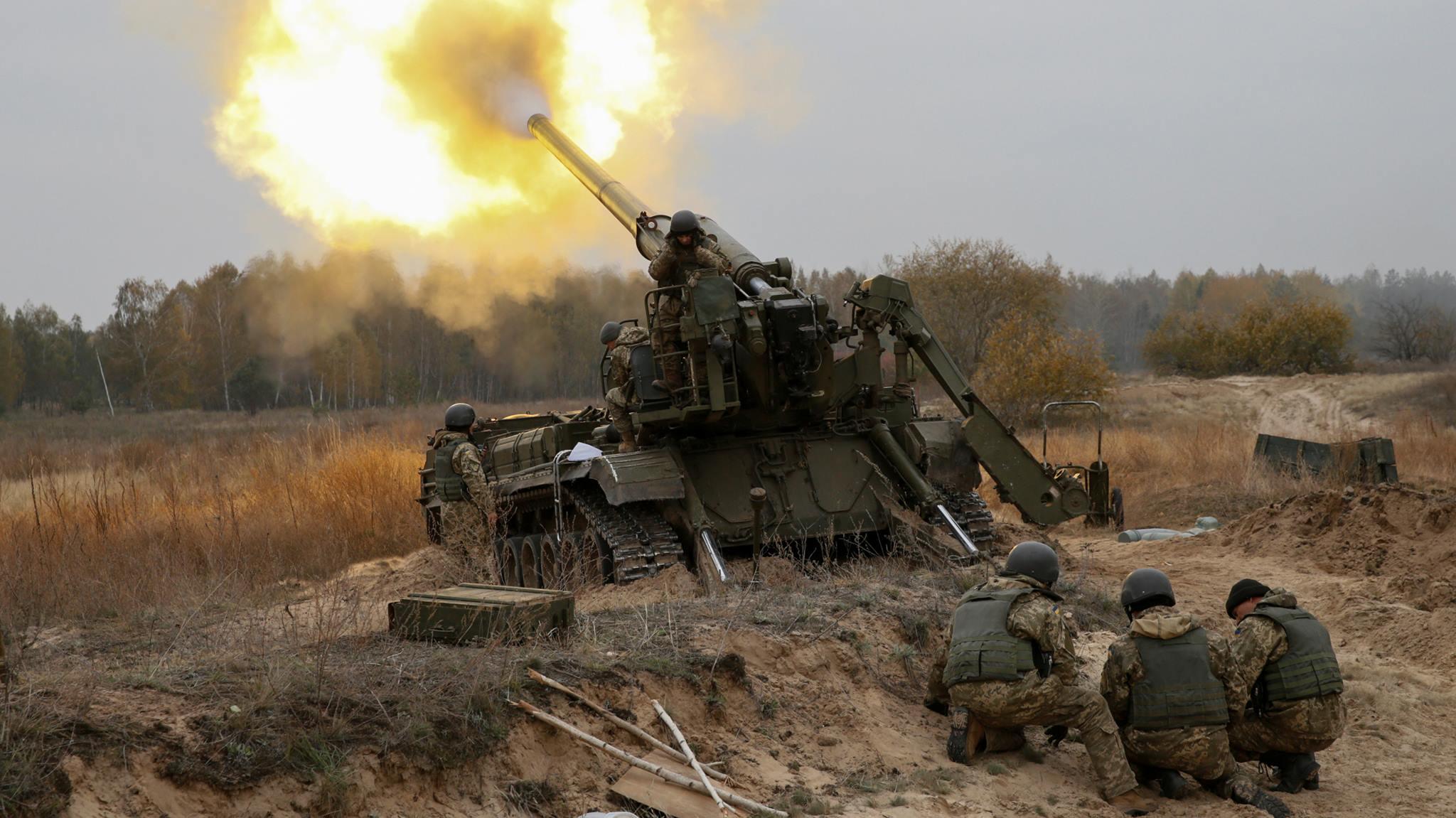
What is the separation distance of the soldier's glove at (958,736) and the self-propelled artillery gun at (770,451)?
322 centimetres

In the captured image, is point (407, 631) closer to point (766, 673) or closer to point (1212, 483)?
point (766, 673)

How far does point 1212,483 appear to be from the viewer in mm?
19438

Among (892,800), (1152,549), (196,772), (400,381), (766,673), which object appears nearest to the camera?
(196,772)

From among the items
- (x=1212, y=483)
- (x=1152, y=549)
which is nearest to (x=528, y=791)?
(x=1152, y=549)

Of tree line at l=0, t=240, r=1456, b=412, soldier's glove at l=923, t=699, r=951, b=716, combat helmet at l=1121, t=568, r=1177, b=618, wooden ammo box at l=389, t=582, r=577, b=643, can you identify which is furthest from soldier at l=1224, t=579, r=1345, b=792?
tree line at l=0, t=240, r=1456, b=412

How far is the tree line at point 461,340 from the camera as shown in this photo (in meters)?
29.0

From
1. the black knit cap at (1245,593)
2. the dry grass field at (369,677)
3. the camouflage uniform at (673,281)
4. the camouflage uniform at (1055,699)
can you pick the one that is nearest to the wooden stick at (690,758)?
the dry grass field at (369,677)

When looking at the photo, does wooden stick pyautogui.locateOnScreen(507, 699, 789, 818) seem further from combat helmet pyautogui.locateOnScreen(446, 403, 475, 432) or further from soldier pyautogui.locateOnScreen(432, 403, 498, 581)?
combat helmet pyautogui.locateOnScreen(446, 403, 475, 432)

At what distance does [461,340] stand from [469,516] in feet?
91.4

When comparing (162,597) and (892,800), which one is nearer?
(892,800)

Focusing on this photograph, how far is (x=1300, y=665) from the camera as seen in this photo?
22.1 ft

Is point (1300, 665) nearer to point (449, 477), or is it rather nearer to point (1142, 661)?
point (1142, 661)

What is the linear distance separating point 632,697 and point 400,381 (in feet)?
107

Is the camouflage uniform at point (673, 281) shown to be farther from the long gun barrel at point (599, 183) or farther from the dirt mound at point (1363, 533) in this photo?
the dirt mound at point (1363, 533)
